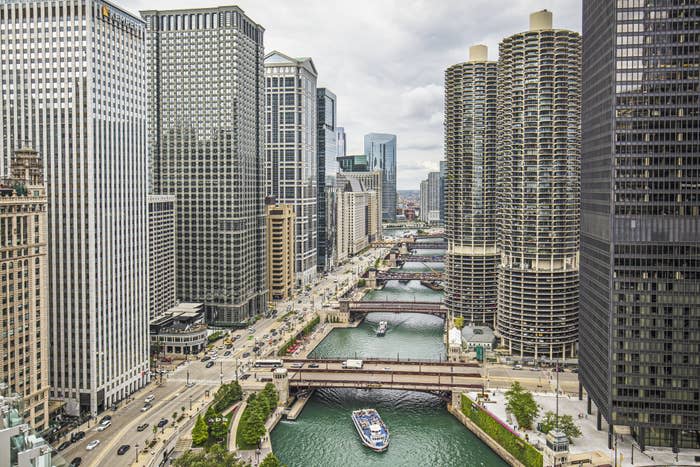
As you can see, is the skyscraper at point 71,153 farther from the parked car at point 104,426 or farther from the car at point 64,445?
the car at point 64,445

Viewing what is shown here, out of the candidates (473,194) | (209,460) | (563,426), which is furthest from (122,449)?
(473,194)

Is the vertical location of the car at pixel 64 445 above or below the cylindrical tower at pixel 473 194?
below

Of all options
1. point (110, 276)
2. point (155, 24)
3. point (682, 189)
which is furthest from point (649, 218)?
point (155, 24)

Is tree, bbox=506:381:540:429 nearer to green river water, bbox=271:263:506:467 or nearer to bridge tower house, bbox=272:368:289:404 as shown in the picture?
green river water, bbox=271:263:506:467

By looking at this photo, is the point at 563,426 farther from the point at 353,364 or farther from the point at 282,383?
the point at 282,383

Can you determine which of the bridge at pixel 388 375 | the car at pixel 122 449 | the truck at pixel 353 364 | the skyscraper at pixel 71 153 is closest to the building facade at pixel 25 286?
the skyscraper at pixel 71 153
